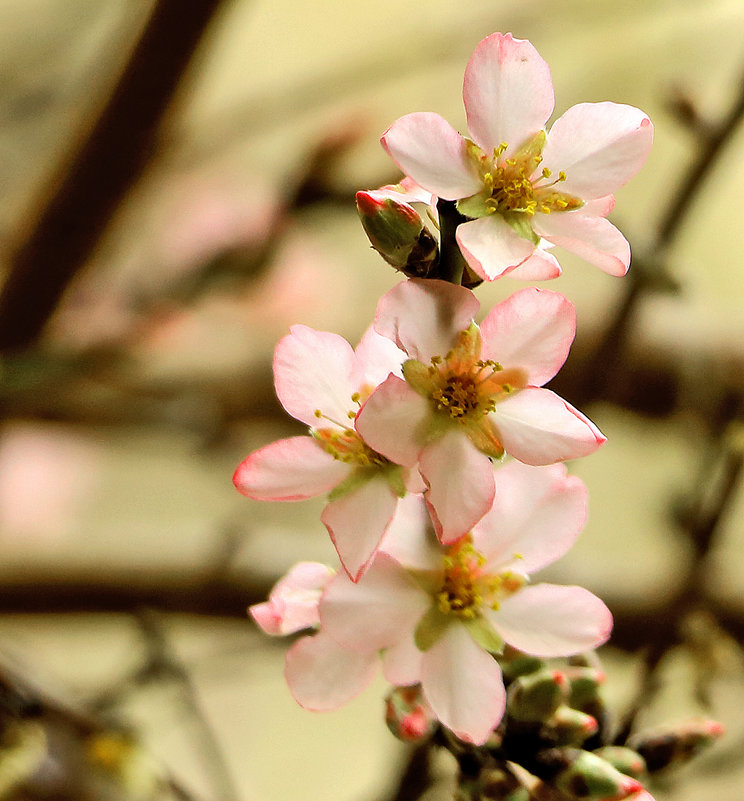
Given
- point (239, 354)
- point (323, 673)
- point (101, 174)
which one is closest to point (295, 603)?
point (323, 673)

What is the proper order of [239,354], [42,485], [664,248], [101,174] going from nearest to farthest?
[664,248] → [101,174] → [239,354] → [42,485]

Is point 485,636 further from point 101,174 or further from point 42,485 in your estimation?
point 42,485

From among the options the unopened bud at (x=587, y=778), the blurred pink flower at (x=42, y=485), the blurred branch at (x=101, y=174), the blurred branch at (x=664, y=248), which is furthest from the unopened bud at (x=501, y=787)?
the blurred pink flower at (x=42, y=485)

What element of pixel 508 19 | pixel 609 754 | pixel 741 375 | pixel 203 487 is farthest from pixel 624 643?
pixel 203 487

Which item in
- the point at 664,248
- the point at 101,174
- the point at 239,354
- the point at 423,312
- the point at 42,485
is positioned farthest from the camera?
the point at 42,485

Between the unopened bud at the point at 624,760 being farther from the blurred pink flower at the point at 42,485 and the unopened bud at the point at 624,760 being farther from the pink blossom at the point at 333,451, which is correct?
the blurred pink flower at the point at 42,485

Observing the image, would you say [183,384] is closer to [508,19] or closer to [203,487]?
[508,19]

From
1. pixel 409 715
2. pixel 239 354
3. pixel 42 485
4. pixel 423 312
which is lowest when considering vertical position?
pixel 42 485

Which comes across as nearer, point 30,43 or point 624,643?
point 624,643
